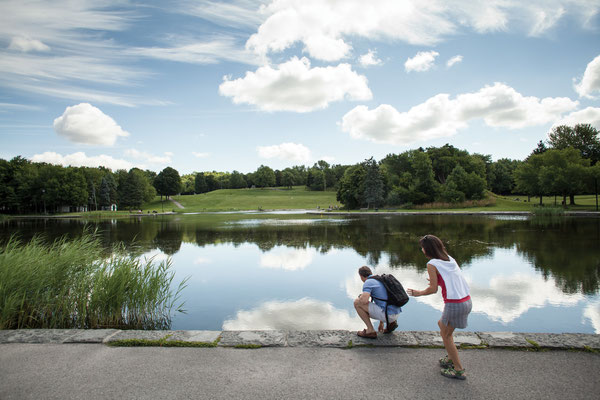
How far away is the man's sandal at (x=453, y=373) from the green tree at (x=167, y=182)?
314 feet

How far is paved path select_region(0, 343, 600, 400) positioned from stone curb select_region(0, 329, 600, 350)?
0.43 feet

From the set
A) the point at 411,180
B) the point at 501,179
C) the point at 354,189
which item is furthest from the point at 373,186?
the point at 501,179

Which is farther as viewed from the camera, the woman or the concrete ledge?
the concrete ledge

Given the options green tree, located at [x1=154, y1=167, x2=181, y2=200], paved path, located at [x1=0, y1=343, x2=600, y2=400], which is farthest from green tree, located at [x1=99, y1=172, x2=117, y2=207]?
paved path, located at [x1=0, y1=343, x2=600, y2=400]

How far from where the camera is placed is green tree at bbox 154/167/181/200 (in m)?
92.8

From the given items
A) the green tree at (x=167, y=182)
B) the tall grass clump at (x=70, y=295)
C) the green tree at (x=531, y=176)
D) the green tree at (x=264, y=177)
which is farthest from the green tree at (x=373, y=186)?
the green tree at (x=264, y=177)

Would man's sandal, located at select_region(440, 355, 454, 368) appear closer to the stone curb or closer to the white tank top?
the stone curb

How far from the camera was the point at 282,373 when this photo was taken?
13.3ft

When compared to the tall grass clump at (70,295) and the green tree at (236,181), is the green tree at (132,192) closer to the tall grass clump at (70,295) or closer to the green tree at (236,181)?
the green tree at (236,181)

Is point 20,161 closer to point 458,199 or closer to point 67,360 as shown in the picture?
point 458,199

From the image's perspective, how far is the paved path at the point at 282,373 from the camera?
361cm

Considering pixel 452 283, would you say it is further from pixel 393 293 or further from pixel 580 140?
pixel 580 140

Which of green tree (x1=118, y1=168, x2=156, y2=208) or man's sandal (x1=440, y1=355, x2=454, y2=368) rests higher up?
green tree (x1=118, y1=168, x2=156, y2=208)

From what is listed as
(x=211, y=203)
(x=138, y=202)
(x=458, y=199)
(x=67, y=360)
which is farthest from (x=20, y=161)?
(x=67, y=360)
